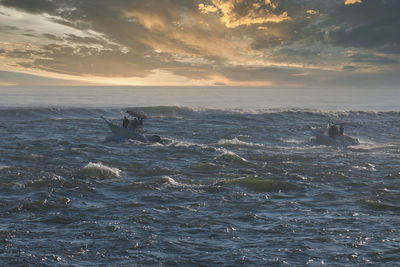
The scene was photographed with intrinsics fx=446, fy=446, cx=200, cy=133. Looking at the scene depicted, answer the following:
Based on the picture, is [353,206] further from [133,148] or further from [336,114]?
[336,114]

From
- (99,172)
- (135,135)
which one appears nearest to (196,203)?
(99,172)

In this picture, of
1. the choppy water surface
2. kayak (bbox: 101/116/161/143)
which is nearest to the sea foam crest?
the choppy water surface

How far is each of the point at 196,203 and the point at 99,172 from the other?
26.2 feet

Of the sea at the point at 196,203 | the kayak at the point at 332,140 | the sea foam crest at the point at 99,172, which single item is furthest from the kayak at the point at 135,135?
the kayak at the point at 332,140

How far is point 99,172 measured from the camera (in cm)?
2511

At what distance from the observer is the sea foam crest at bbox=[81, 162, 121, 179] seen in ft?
80.7

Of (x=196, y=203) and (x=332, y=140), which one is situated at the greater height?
(x=332, y=140)

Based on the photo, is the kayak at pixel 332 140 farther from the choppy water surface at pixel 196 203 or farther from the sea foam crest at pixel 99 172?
the sea foam crest at pixel 99 172

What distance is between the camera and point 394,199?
2064 centimetres

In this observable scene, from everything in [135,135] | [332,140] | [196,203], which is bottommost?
[196,203]

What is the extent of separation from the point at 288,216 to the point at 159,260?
6515mm

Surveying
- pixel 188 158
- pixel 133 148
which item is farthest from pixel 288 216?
pixel 133 148

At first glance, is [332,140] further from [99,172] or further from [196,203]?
[196,203]

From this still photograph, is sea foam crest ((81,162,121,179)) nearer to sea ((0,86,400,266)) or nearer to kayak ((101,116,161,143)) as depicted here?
sea ((0,86,400,266))
